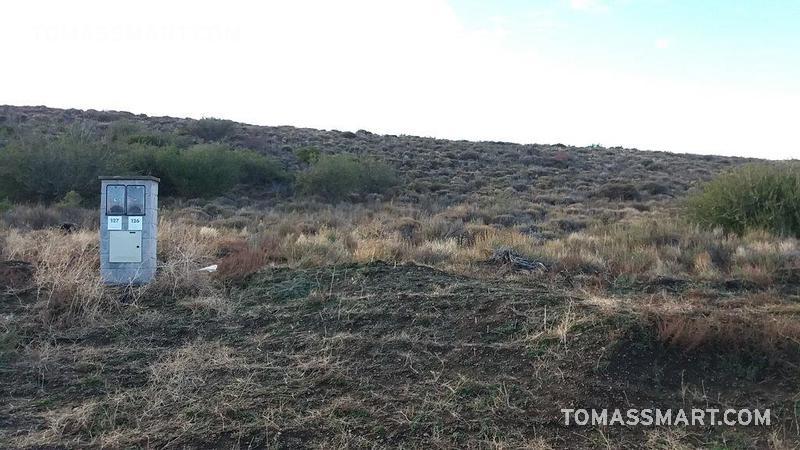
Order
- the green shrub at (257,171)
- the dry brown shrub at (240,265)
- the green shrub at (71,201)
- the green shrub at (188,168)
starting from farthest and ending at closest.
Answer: the green shrub at (257,171) < the green shrub at (188,168) < the green shrub at (71,201) < the dry brown shrub at (240,265)

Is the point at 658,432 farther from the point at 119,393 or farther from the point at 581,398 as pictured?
the point at 119,393

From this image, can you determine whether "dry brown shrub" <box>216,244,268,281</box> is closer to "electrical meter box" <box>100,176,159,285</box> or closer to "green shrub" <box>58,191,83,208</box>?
"electrical meter box" <box>100,176,159,285</box>

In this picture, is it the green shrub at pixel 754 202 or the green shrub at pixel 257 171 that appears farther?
the green shrub at pixel 257 171

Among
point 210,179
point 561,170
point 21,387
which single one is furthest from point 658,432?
point 561,170

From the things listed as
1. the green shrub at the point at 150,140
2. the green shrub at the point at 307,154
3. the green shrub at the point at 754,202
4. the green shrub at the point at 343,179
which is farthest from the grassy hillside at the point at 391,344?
the green shrub at the point at 307,154

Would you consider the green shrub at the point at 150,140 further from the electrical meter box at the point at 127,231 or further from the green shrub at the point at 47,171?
the electrical meter box at the point at 127,231

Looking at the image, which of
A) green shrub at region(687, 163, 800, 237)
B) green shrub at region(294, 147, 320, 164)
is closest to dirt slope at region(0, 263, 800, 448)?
green shrub at region(687, 163, 800, 237)

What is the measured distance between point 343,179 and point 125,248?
863 inches

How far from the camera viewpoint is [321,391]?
5.69 metres

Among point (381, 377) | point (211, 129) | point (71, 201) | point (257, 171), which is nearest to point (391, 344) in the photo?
point (381, 377)

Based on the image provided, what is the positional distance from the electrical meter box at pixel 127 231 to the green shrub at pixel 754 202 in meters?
14.0

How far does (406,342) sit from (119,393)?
102 inches

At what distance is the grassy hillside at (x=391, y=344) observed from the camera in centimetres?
505

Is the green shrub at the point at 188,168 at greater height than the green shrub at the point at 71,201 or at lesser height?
greater
